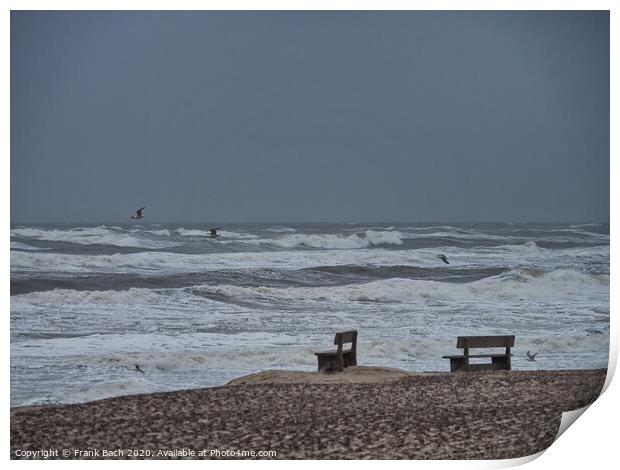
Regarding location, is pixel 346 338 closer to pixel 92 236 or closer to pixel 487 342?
pixel 487 342

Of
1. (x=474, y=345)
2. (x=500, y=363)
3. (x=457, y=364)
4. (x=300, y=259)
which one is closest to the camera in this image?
(x=474, y=345)

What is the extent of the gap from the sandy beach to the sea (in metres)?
1.00

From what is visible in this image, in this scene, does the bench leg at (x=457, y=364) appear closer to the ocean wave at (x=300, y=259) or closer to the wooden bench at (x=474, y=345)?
the wooden bench at (x=474, y=345)

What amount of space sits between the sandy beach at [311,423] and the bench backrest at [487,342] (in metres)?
1.43

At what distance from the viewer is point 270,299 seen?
11.6m

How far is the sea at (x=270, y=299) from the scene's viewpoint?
991 cm

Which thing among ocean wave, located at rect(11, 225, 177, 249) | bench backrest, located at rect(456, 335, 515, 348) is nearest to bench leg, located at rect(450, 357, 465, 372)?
bench backrest, located at rect(456, 335, 515, 348)

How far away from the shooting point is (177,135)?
10.0 meters

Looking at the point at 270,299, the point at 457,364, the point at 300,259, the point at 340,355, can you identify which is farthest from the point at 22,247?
the point at 457,364

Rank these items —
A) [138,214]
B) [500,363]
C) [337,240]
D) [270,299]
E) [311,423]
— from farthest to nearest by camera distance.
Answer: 1. [337,240]
2. [270,299]
3. [500,363]
4. [138,214]
5. [311,423]

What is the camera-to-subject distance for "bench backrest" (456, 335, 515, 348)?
10671mm

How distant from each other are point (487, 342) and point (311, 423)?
3.67m
